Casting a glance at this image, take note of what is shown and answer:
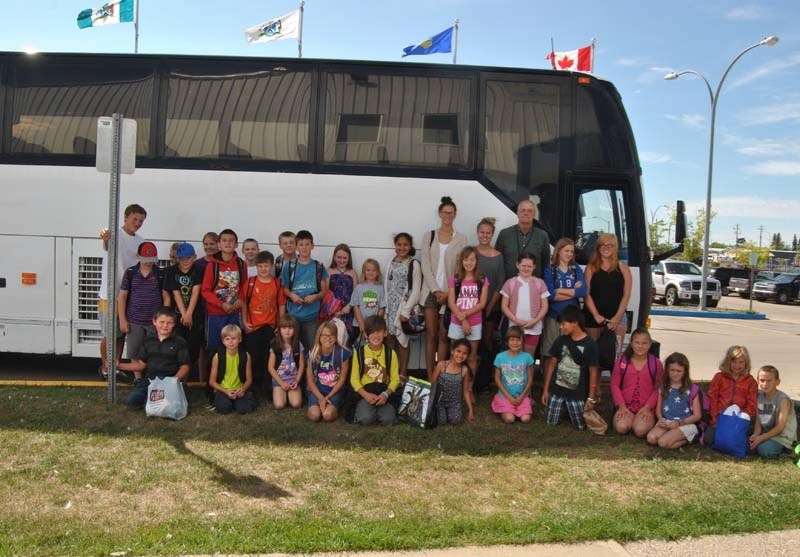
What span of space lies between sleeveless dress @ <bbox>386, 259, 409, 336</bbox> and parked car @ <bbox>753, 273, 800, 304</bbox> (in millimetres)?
29754

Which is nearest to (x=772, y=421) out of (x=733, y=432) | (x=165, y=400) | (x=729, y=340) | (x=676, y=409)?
(x=733, y=432)

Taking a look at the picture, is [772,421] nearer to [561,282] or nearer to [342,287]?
[561,282]

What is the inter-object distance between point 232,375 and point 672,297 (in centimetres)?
→ 2292

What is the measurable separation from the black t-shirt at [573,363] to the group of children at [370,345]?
11 mm

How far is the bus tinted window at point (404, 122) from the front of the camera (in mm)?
7312

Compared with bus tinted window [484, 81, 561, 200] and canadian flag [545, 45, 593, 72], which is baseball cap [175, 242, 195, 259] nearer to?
bus tinted window [484, 81, 561, 200]

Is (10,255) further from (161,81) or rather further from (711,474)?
(711,474)

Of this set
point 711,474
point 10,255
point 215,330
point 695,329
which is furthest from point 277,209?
point 695,329

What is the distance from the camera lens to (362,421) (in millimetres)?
6117

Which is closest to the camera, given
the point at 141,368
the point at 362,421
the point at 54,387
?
the point at 362,421

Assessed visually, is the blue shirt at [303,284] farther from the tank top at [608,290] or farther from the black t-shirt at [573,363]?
the tank top at [608,290]

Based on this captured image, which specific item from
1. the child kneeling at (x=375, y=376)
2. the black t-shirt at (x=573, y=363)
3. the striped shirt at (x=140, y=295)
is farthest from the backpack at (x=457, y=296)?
the striped shirt at (x=140, y=295)

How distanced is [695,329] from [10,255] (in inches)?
602

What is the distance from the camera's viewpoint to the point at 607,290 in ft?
21.9
